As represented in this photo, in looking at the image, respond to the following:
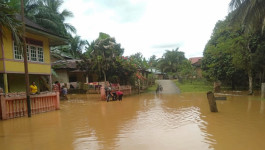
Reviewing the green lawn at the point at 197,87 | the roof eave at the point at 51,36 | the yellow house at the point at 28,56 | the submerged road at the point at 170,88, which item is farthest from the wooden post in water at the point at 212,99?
the green lawn at the point at 197,87

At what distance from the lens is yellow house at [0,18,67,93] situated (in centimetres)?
1153

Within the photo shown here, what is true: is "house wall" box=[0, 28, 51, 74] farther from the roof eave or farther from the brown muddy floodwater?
the brown muddy floodwater

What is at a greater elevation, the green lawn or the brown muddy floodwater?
the green lawn

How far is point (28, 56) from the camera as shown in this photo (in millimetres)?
13062

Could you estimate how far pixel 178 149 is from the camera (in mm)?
4562

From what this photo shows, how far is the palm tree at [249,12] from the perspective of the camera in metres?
12.8

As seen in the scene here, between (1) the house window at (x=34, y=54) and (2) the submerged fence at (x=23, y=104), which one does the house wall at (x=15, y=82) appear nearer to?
(1) the house window at (x=34, y=54)

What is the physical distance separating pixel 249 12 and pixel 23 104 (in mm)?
15802

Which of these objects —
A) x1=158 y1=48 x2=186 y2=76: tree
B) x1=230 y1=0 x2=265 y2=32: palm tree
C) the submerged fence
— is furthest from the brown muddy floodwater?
x1=158 y1=48 x2=186 y2=76: tree

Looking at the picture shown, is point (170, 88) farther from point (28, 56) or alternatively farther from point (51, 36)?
point (28, 56)

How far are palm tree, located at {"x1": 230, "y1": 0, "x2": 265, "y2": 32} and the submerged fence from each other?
14.2 meters

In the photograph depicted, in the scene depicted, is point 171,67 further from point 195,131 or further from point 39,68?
point 195,131

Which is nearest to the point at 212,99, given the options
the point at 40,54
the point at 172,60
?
the point at 40,54

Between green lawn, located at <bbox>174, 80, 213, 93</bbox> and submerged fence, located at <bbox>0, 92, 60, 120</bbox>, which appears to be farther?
green lawn, located at <bbox>174, 80, 213, 93</bbox>
